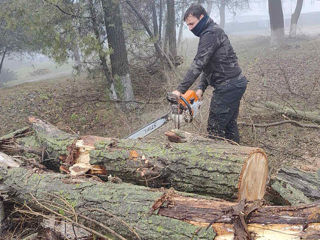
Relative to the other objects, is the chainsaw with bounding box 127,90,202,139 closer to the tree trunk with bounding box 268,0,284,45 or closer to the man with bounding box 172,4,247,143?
the man with bounding box 172,4,247,143

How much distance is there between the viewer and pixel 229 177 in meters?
2.23

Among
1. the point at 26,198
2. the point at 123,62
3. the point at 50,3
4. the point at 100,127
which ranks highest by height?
the point at 50,3

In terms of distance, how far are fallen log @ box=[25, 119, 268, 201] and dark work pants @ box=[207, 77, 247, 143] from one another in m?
0.74

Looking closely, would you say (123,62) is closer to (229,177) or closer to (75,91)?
(75,91)

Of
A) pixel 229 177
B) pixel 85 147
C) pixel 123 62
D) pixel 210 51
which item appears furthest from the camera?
pixel 123 62

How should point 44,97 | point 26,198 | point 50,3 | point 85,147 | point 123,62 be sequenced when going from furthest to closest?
point 44,97
point 123,62
point 50,3
point 85,147
point 26,198

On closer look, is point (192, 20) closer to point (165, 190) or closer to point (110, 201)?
point (165, 190)

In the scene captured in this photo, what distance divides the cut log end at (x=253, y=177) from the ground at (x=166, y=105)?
1.20m

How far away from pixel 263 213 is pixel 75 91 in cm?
752

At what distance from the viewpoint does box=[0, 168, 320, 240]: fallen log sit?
1.52 meters

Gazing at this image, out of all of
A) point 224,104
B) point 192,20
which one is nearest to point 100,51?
point 192,20

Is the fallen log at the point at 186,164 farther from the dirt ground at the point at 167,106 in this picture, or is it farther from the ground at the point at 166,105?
the ground at the point at 166,105

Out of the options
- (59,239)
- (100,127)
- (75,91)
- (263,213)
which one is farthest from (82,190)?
(75,91)

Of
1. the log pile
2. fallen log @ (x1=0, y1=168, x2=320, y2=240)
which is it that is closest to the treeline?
the log pile
